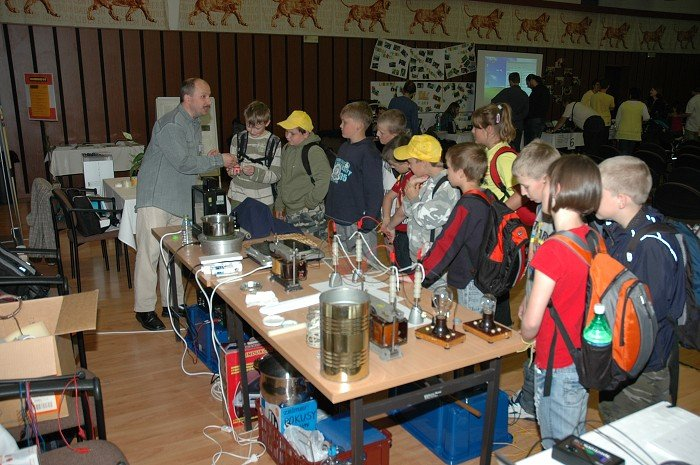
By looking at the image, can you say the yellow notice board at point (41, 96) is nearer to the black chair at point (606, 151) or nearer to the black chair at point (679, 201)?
the black chair at point (679, 201)

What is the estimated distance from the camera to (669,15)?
594 inches

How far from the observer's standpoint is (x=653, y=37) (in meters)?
15.1

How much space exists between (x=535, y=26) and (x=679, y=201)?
880 cm

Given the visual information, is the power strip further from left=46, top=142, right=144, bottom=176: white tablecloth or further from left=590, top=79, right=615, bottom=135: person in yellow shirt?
left=590, top=79, right=615, bottom=135: person in yellow shirt

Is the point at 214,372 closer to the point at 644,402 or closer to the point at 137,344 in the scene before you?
the point at 137,344

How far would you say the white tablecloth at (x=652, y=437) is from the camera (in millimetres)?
1503

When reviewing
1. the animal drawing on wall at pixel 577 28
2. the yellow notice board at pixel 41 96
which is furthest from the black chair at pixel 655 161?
the yellow notice board at pixel 41 96

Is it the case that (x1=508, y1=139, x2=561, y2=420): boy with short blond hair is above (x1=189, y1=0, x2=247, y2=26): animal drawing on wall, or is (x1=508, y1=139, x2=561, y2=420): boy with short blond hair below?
below

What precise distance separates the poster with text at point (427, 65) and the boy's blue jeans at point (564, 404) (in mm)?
9967

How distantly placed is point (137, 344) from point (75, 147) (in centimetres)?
512

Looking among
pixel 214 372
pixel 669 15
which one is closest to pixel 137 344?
pixel 214 372

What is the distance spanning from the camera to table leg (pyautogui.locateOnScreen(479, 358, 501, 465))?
2201mm

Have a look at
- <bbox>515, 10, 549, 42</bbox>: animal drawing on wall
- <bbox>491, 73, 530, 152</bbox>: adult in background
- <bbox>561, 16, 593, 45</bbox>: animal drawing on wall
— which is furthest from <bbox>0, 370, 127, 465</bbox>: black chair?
<bbox>561, 16, 593, 45</bbox>: animal drawing on wall

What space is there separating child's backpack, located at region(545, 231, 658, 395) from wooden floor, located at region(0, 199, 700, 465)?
62cm
